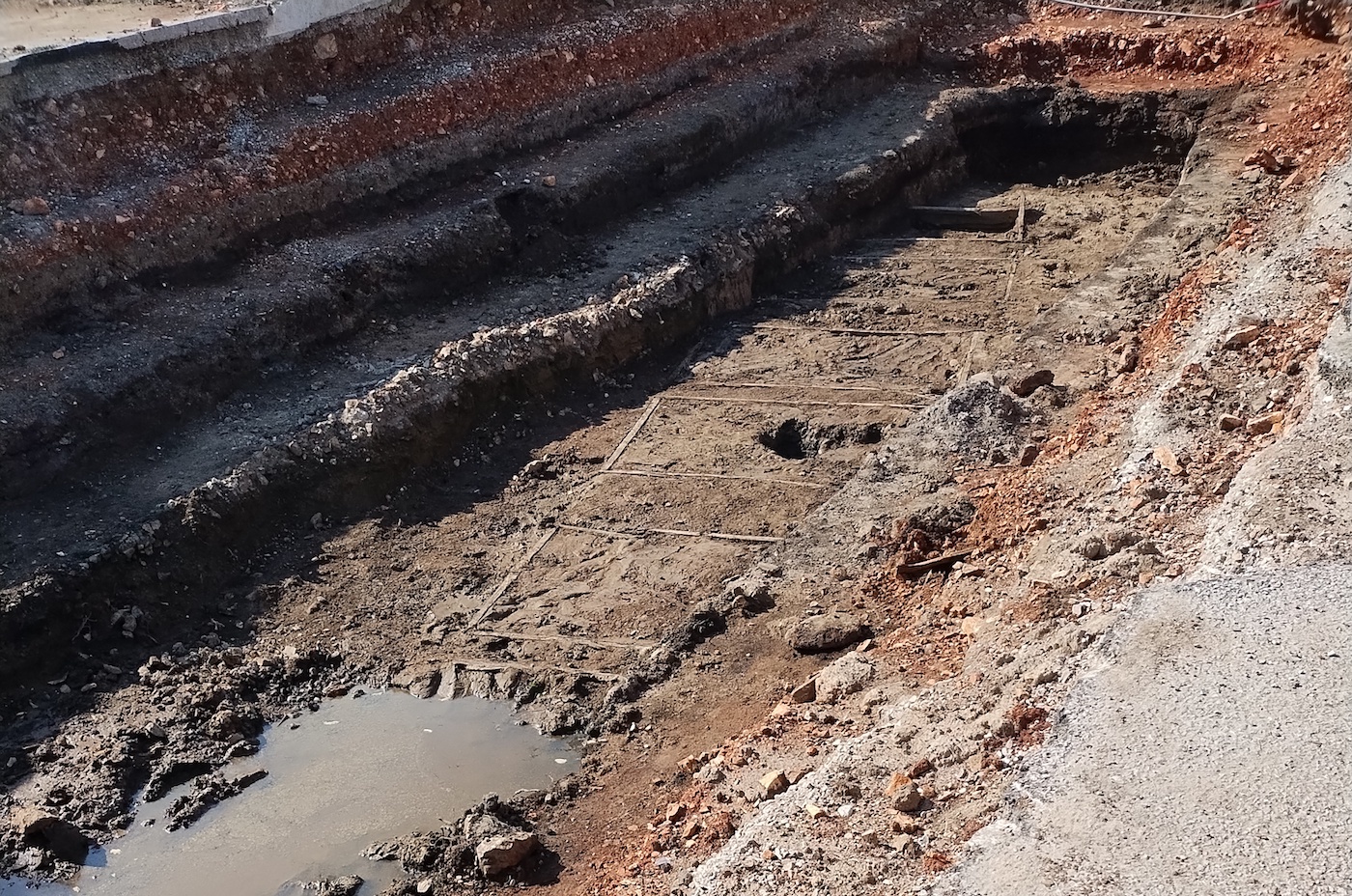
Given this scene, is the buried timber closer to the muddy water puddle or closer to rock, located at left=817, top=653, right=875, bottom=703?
the muddy water puddle

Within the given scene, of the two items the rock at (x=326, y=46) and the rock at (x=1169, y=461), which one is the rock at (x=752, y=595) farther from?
the rock at (x=326, y=46)

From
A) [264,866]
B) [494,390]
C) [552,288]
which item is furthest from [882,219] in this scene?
[264,866]

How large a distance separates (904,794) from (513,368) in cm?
678

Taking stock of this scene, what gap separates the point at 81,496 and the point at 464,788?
3.79 m

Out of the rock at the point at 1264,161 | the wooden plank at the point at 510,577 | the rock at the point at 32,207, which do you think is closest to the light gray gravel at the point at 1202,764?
the wooden plank at the point at 510,577

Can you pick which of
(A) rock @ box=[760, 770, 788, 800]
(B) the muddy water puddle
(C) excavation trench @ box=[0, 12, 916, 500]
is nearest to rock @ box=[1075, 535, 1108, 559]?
(A) rock @ box=[760, 770, 788, 800]

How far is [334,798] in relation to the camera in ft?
22.8

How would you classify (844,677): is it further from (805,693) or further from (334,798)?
(334,798)

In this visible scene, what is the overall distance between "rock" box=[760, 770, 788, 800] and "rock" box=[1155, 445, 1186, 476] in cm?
262

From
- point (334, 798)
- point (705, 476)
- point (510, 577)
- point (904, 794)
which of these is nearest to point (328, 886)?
point (334, 798)

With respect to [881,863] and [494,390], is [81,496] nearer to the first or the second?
[494,390]

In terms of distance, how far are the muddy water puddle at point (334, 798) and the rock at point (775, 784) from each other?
1.78 metres

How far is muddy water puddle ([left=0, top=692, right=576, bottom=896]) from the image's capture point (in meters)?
6.49

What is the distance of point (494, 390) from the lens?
10477 mm
